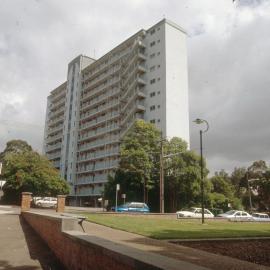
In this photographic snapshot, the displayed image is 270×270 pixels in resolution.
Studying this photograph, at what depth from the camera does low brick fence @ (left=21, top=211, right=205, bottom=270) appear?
4505 millimetres

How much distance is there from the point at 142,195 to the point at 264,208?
30.8m

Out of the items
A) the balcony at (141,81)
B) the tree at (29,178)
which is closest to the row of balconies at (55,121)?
the balcony at (141,81)

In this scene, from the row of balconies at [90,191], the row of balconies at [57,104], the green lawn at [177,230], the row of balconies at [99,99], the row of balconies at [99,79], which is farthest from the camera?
the row of balconies at [57,104]

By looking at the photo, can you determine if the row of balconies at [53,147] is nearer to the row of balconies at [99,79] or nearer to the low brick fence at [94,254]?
the row of balconies at [99,79]

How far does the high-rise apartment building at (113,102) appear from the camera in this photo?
6600 centimetres

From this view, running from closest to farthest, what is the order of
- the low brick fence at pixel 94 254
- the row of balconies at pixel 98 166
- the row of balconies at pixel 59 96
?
1. the low brick fence at pixel 94 254
2. the row of balconies at pixel 98 166
3. the row of balconies at pixel 59 96

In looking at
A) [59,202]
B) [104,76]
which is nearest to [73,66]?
[104,76]

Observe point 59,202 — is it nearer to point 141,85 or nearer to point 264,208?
point 141,85

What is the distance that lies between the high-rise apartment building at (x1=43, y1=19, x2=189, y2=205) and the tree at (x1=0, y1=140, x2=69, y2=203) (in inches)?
691

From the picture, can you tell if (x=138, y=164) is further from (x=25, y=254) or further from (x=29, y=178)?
(x=25, y=254)

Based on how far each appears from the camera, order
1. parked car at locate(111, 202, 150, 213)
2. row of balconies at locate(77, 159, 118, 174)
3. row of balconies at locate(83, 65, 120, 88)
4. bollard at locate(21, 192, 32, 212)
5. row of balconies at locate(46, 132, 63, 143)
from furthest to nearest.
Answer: row of balconies at locate(46, 132, 63, 143) < row of balconies at locate(83, 65, 120, 88) < row of balconies at locate(77, 159, 118, 174) < parked car at locate(111, 202, 150, 213) < bollard at locate(21, 192, 32, 212)

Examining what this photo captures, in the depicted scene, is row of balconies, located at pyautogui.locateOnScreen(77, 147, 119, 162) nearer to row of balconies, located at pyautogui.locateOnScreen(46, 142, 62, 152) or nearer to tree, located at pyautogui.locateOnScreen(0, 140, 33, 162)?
tree, located at pyautogui.locateOnScreen(0, 140, 33, 162)

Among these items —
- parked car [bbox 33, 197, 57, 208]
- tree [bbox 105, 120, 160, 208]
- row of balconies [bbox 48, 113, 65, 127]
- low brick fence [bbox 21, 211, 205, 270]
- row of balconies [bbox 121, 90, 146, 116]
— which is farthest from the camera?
row of balconies [bbox 48, 113, 65, 127]

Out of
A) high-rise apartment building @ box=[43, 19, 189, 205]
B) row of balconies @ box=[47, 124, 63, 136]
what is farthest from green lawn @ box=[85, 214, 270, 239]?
row of balconies @ box=[47, 124, 63, 136]
